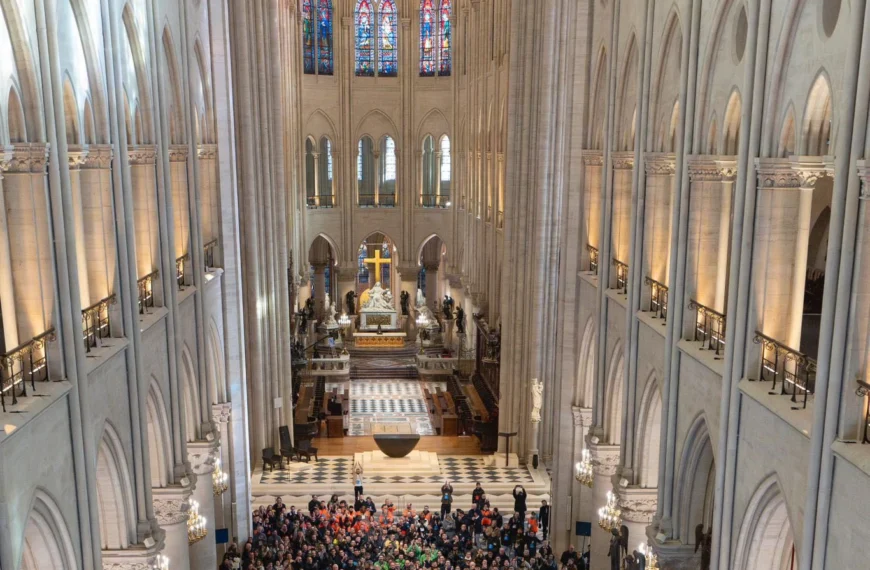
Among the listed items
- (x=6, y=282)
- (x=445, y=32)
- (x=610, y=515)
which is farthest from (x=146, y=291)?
(x=445, y=32)

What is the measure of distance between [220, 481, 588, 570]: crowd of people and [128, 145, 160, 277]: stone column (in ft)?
22.2

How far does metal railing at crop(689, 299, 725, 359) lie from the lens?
1453 centimetres

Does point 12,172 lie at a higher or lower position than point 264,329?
higher

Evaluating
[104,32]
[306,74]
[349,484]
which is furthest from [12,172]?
[306,74]

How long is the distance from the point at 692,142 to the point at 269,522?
1413 centimetres

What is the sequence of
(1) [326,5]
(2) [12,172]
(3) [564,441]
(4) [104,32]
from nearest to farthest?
(2) [12,172] < (4) [104,32] < (3) [564,441] < (1) [326,5]

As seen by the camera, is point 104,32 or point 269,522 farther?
point 269,522

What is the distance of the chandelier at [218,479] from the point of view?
71.5 ft

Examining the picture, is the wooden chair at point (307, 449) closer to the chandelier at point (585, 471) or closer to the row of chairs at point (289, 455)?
the row of chairs at point (289, 455)

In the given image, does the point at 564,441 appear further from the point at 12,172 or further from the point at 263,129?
the point at 12,172

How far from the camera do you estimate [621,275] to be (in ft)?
65.6

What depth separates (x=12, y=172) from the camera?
11.4 meters

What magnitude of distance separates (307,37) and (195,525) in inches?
1349

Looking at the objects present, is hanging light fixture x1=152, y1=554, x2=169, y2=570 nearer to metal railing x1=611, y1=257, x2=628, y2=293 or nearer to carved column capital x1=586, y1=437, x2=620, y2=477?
carved column capital x1=586, y1=437, x2=620, y2=477
